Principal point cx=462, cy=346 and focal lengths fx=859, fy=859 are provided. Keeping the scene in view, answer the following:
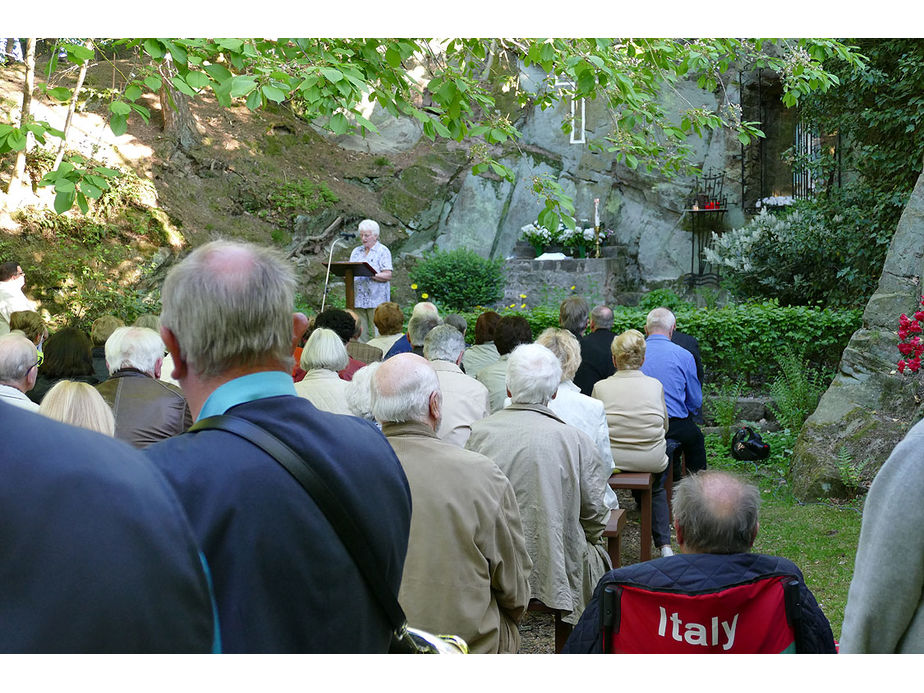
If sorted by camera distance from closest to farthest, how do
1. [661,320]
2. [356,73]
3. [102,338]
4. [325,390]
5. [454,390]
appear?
1. [356,73]
2. [325,390]
3. [454,390]
4. [102,338]
5. [661,320]

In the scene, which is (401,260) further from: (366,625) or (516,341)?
(366,625)

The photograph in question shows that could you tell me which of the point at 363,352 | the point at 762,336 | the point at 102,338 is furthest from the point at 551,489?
the point at 762,336

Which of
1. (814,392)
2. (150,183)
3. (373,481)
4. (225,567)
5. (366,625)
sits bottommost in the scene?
(814,392)

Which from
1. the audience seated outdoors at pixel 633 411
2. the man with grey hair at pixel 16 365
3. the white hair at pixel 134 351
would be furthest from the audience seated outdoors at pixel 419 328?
the man with grey hair at pixel 16 365

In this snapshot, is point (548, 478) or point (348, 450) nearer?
point (348, 450)

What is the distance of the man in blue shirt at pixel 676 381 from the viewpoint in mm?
6289

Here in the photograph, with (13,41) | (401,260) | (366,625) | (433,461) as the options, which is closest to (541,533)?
(433,461)

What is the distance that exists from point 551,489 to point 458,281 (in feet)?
37.4

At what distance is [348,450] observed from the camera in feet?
5.00

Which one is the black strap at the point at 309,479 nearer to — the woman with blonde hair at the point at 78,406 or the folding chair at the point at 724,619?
the folding chair at the point at 724,619

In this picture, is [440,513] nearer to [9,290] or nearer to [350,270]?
[9,290]

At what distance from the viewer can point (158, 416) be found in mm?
3861

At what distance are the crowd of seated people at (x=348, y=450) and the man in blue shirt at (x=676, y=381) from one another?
56 centimetres

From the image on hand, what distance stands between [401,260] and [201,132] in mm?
4317
